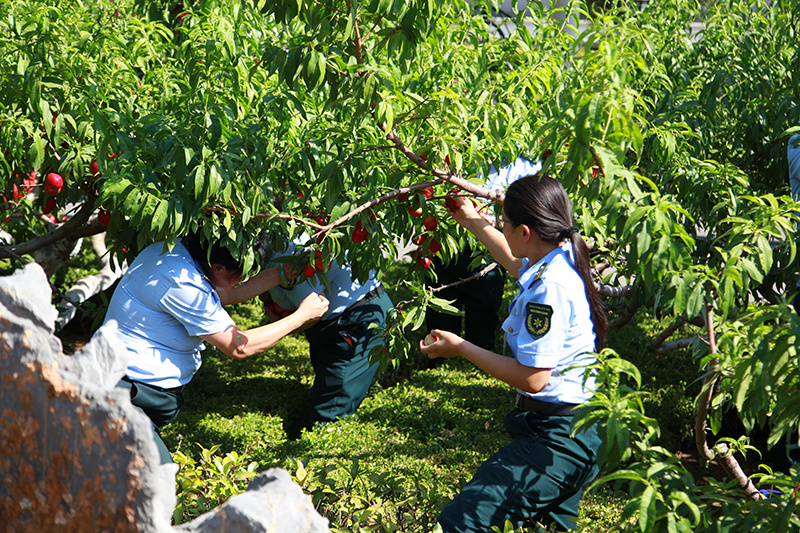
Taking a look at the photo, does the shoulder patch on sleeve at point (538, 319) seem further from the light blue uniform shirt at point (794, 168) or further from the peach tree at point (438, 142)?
the light blue uniform shirt at point (794, 168)

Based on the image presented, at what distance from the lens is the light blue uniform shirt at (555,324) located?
Result: 2.45 m

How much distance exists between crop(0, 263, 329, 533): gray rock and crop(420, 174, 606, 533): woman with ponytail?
3.43ft

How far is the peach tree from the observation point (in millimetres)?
1878

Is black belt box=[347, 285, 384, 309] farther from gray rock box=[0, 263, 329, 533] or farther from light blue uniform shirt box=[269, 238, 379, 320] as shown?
gray rock box=[0, 263, 329, 533]

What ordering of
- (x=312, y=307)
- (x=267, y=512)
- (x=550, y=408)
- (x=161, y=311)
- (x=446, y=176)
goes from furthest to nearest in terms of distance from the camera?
(x=312, y=307), (x=161, y=311), (x=446, y=176), (x=550, y=408), (x=267, y=512)

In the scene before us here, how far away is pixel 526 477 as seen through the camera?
248cm

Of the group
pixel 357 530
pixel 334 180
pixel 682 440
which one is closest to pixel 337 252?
pixel 334 180

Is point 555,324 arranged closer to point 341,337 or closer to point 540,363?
point 540,363

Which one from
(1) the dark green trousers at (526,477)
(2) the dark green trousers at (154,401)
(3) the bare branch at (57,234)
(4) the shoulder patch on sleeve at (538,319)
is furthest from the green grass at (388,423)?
(3) the bare branch at (57,234)

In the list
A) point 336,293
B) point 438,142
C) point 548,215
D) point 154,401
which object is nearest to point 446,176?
point 438,142

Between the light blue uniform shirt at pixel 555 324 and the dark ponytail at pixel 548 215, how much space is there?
4 centimetres

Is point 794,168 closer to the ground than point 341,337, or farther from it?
farther from it

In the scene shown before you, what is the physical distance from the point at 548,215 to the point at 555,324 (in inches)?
16.4

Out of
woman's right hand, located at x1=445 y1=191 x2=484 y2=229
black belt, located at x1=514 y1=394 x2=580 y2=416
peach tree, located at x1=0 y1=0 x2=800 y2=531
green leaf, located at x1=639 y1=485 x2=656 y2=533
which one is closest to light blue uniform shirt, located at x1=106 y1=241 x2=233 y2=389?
peach tree, located at x1=0 y1=0 x2=800 y2=531
